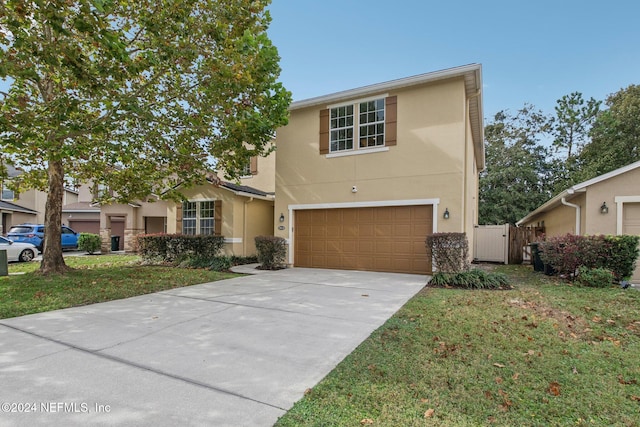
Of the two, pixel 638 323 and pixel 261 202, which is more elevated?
pixel 261 202

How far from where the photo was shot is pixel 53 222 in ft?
30.1

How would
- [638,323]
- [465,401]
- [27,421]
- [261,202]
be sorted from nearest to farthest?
1. [27,421]
2. [465,401]
3. [638,323]
4. [261,202]

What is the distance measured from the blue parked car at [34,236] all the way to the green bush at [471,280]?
18804 millimetres

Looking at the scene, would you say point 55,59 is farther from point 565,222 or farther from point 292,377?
point 565,222

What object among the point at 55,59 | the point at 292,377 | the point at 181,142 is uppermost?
the point at 55,59

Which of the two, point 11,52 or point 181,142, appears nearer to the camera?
point 11,52

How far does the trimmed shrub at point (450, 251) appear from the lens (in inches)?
339

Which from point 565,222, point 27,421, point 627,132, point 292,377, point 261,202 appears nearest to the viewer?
point 27,421

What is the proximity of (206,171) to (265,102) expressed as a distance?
10.7 feet

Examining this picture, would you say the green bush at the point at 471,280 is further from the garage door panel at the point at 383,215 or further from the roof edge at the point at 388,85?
the roof edge at the point at 388,85

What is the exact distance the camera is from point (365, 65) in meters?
13.2

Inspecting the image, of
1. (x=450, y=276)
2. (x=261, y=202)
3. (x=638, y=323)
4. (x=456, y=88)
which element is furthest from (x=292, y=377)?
(x=261, y=202)

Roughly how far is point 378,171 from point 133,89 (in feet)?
23.1

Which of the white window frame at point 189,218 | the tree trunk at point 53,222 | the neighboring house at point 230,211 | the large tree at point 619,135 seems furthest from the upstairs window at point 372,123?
the large tree at point 619,135
